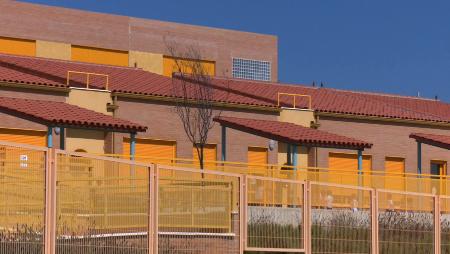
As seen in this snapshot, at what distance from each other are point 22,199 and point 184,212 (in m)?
3.68

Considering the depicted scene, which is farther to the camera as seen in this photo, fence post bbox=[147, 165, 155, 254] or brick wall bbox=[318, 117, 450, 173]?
brick wall bbox=[318, 117, 450, 173]

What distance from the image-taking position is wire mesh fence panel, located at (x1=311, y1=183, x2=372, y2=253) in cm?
2042

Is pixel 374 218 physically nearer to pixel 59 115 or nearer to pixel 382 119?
pixel 59 115

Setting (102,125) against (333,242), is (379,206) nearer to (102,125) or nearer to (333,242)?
(333,242)

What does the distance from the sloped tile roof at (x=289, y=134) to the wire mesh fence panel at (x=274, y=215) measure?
18.9m

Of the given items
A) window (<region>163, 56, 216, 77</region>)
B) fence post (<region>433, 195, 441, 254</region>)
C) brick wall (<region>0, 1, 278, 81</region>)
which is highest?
brick wall (<region>0, 1, 278, 81</region>)

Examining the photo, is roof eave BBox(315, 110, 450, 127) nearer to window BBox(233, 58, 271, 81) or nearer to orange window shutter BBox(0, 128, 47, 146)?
orange window shutter BBox(0, 128, 47, 146)

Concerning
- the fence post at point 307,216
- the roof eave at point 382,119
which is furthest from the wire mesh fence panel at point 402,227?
the roof eave at point 382,119

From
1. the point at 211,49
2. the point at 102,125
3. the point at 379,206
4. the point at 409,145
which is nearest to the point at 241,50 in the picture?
the point at 211,49

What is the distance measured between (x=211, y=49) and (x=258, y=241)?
51.3 m

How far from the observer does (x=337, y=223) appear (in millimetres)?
20531

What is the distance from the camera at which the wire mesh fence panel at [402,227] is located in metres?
21.1

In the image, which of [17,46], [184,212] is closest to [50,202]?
[184,212]

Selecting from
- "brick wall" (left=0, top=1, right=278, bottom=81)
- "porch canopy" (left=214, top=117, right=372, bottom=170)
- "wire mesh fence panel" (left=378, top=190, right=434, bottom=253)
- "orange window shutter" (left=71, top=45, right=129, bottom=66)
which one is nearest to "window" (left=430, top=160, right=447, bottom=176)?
"porch canopy" (left=214, top=117, right=372, bottom=170)
